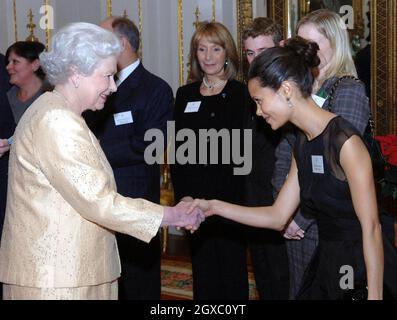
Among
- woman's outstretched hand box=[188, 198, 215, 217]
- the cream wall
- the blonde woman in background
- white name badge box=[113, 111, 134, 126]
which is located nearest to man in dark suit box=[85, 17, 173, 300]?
white name badge box=[113, 111, 134, 126]

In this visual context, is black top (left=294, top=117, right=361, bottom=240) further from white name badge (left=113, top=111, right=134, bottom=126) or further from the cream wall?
the cream wall

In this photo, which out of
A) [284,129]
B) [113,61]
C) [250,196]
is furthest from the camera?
[250,196]

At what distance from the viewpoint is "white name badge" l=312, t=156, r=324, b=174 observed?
9.18ft

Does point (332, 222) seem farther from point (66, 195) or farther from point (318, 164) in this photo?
point (66, 195)

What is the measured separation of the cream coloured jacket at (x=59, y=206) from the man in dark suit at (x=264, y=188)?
145 cm

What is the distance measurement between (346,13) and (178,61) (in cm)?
172

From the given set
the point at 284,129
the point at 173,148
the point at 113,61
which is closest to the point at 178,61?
the point at 173,148

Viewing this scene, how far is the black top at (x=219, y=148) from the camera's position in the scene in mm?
4340

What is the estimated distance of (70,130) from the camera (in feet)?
8.50

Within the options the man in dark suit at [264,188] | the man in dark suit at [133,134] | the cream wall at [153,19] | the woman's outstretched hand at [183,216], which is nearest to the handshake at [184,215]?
the woman's outstretched hand at [183,216]

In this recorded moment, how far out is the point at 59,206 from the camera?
2635mm

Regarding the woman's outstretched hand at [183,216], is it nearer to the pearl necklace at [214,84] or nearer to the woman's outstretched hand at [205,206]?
the woman's outstretched hand at [205,206]

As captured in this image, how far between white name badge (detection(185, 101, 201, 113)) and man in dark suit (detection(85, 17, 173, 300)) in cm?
11
